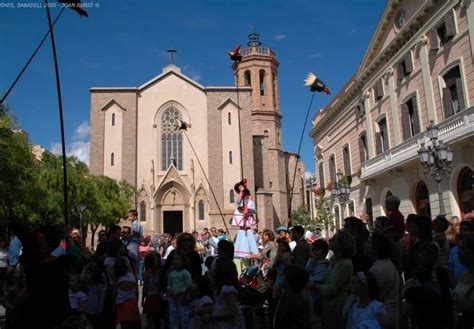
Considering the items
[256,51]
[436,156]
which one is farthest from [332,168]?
[256,51]

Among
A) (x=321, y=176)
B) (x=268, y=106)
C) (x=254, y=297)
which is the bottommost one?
(x=254, y=297)

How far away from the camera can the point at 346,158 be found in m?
26.8

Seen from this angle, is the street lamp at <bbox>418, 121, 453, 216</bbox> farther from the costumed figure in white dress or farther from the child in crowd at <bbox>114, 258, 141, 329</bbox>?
the child in crowd at <bbox>114, 258, 141, 329</bbox>

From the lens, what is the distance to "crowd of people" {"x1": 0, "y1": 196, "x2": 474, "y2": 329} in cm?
388

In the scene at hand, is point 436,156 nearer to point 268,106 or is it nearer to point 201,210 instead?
point 201,210

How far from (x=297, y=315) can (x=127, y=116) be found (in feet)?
123

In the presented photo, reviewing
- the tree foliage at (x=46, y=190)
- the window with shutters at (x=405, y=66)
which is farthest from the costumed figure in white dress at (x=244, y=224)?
the tree foliage at (x=46, y=190)

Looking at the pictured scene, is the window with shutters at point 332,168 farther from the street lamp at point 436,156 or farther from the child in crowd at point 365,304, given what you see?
the child in crowd at point 365,304

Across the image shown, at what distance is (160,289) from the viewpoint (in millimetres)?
5980

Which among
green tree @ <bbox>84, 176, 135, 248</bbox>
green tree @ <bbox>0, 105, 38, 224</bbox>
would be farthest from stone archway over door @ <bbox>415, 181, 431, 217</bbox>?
green tree @ <bbox>84, 176, 135, 248</bbox>

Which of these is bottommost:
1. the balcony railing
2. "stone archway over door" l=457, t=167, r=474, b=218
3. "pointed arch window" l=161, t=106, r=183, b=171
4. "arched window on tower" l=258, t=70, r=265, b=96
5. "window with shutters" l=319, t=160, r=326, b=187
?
"stone archway over door" l=457, t=167, r=474, b=218

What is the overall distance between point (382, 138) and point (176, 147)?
73.4 ft

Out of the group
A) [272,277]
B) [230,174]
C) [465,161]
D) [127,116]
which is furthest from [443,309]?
[127,116]

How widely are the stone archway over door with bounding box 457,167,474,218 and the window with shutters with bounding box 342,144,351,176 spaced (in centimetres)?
1047
